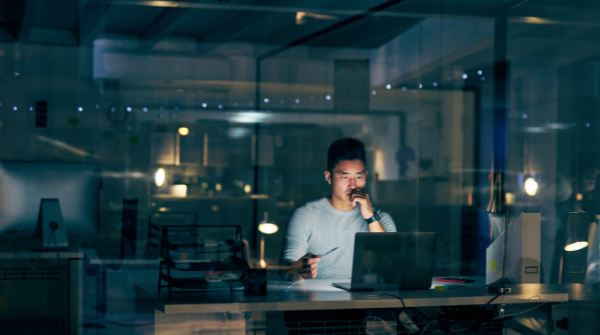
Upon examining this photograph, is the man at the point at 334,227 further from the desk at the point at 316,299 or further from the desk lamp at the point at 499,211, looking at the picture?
the desk lamp at the point at 499,211

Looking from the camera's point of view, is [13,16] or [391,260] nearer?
[391,260]

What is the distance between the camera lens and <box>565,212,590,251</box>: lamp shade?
127 inches

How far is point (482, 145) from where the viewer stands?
5.05m

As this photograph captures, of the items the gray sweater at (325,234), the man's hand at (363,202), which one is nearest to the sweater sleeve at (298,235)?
the gray sweater at (325,234)

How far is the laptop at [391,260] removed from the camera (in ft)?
7.42

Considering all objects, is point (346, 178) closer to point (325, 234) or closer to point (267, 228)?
point (325, 234)

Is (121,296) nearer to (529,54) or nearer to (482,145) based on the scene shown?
(482,145)

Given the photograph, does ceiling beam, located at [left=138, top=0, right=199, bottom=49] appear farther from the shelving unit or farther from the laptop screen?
the laptop screen

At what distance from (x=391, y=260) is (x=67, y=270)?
1939 millimetres

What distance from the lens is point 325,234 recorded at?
2.88 meters

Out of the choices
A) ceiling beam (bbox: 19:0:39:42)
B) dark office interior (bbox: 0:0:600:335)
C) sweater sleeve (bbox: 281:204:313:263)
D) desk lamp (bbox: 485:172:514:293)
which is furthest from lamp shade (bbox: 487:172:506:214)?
ceiling beam (bbox: 19:0:39:42)

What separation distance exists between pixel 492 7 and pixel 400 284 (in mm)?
3217

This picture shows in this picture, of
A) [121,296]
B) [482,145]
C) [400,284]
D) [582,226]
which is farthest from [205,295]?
[482,145]

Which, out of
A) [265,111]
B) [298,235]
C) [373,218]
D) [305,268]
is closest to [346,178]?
[373,218]
